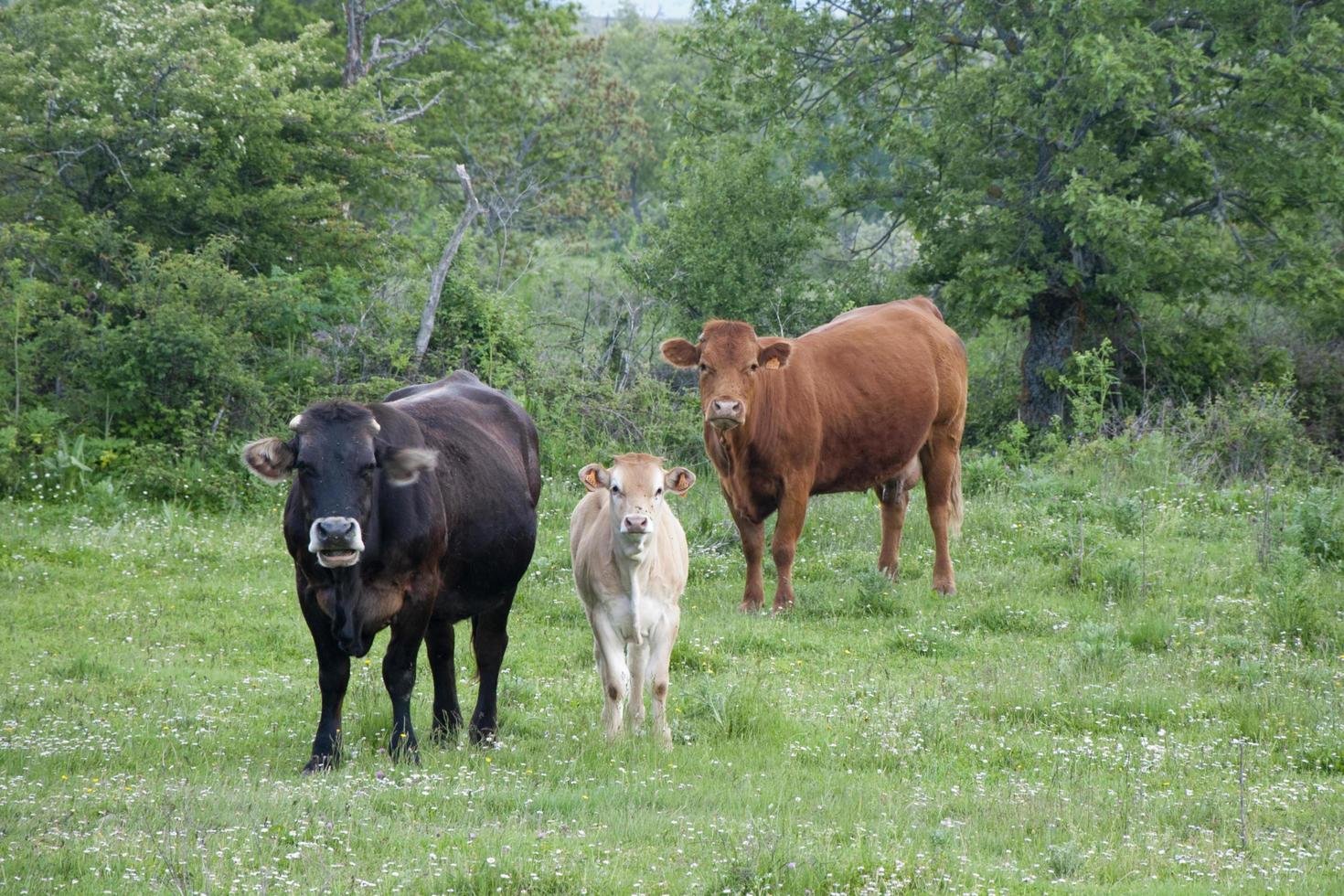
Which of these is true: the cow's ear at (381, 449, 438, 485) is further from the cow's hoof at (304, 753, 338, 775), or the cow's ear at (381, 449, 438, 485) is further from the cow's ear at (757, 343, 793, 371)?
the cow's ear at (757, 343, 793, 371)

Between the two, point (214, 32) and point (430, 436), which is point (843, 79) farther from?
point (430, 436)

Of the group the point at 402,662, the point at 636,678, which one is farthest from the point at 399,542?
the point at 636,678

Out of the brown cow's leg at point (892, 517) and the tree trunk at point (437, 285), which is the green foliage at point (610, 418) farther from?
the brown cow's leg at point (892, 517)

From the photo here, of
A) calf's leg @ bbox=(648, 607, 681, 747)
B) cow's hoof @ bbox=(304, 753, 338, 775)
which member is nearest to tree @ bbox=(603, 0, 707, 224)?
calf's leg @ bbox=(648, 607, 681, 747)

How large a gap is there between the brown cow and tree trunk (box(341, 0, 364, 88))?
51.2 ft

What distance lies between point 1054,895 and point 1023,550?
759 centimetres

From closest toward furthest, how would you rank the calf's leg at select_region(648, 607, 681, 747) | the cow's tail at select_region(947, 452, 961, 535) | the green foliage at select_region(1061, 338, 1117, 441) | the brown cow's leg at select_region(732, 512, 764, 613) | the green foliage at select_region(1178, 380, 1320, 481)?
the calf's leg at select_region(648, 607, 681, 747)
the brown cow's leg at select_region(732, 512, 764, 613)
the cow's tail at select_region(947, 452, 961, 535)
the green foliage at select_region(1061, 338, 1117, 441)
the green foliage at select_region(1178, 380, 1320, 481)

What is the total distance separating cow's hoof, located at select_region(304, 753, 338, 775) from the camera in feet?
23.7

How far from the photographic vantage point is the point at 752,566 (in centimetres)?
1159

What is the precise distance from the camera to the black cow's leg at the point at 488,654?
8273mm

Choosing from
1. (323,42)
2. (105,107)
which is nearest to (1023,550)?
(105,107)

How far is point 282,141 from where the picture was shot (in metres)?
19.2

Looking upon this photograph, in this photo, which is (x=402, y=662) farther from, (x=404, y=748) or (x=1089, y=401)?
(x=1089, y=401)

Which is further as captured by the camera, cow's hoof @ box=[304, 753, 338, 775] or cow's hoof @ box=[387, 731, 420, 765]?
cow's hoof @ box=[387, 731, 420, 765]
